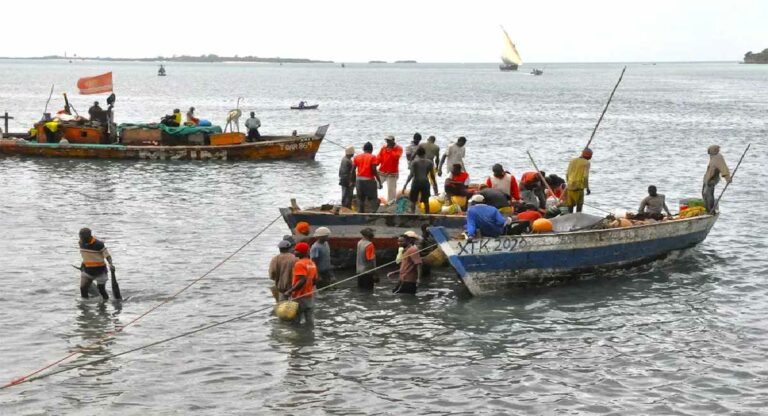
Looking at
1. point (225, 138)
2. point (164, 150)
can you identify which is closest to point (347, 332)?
point (164, 150)

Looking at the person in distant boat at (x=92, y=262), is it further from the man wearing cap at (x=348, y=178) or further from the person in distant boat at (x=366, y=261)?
the man wearing cap at (x=348, y=178)

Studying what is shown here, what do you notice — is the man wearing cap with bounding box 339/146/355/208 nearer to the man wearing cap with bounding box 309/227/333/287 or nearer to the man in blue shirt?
the man wearing cap with bounding box 309/227/333/287

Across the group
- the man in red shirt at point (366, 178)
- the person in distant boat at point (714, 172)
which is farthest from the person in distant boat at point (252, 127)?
the person in distant boat at point (714, 172)

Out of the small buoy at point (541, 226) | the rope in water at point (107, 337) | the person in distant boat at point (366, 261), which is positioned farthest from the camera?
the small buoy at point (541, 226)

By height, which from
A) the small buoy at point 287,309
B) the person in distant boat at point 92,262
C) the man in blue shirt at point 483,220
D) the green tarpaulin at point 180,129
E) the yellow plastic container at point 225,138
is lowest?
the small buoy at point 287,309

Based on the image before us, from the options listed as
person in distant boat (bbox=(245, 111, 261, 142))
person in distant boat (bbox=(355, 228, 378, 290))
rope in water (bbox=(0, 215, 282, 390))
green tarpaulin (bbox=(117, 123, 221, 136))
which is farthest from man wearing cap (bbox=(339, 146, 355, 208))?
green tarpaulin (bbox=(117, 123, 221, 136))

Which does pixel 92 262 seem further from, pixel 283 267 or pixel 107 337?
pixel 283 267

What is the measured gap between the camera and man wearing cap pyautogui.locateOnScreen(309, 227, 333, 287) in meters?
16.5

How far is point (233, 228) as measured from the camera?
24.5 metres

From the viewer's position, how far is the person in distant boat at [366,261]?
1708cm

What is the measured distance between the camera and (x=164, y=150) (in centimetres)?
3750

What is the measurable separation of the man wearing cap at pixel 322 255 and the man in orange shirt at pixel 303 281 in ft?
5.46

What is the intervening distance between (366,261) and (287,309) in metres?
2.99

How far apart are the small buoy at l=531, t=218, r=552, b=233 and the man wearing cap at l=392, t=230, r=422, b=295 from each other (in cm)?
231
